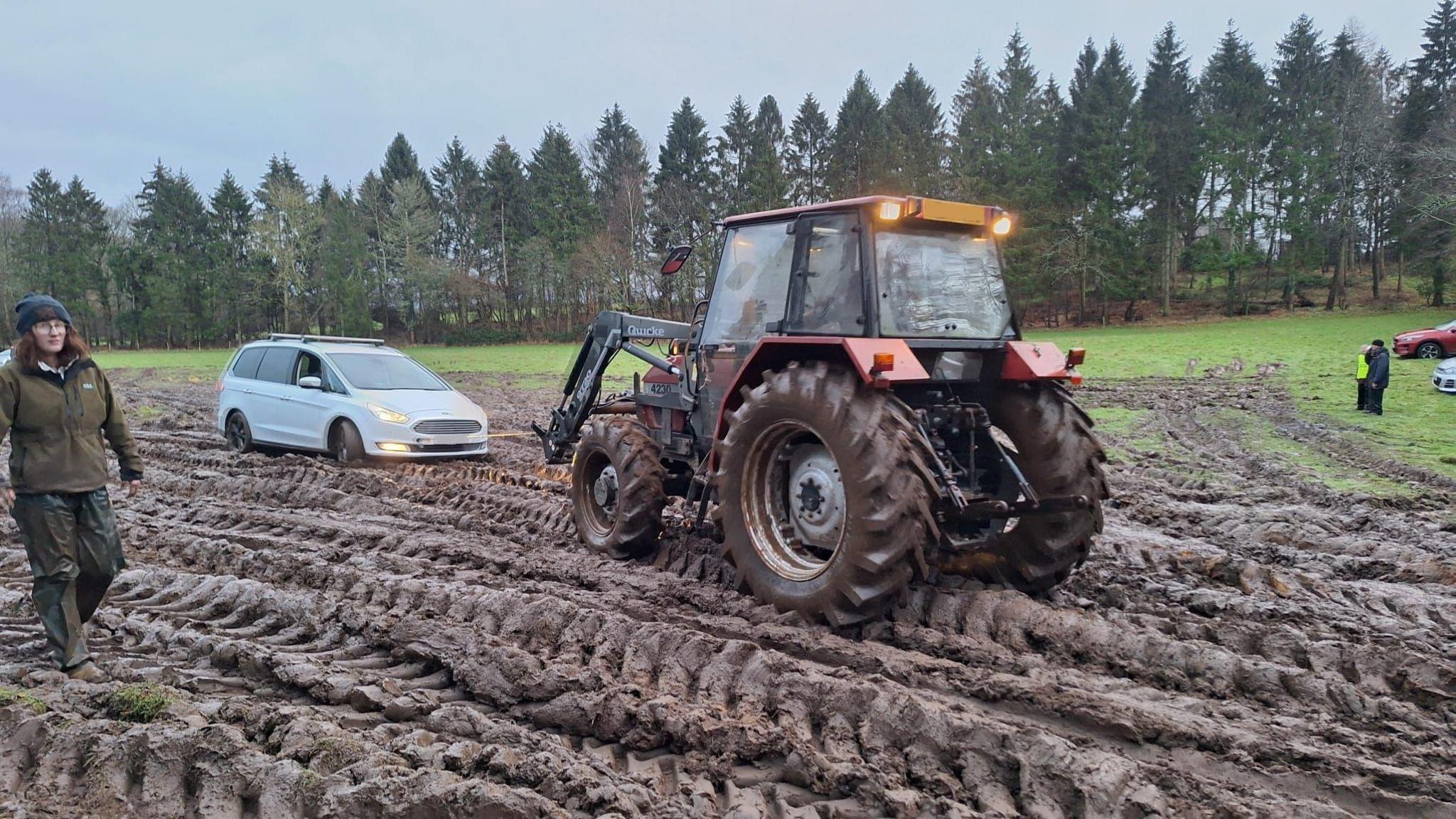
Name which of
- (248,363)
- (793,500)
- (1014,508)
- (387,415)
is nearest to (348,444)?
(387,415)

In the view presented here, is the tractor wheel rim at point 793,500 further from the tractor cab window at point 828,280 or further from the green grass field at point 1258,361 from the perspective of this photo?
the green grass field at point 1258,361

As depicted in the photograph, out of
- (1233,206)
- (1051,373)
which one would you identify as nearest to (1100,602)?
(1051,373)

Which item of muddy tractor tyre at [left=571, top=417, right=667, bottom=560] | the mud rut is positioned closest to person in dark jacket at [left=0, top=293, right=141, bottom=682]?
the mud rut

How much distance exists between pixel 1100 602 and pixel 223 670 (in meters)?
4.63

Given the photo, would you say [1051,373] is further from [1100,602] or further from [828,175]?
[828,175]

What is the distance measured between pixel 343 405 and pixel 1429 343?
25.0 meters

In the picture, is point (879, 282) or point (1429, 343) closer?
point (879, 282)

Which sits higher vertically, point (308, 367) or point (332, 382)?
point (308, 367)

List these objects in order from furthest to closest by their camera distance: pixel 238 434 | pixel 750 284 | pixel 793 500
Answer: pixel 238 434, pixel 750 284, pixel 793 500

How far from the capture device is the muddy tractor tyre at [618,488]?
6.01 m

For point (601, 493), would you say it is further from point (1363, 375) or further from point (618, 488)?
point (1363, 375)

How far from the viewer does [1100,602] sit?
192 inches

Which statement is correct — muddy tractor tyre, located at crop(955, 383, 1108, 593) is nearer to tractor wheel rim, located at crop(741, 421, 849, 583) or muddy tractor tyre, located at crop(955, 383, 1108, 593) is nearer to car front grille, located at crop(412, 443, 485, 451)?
tractor wheel rim, located at crop(741, 421, 849, 583)

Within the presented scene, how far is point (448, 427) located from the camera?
1018 cm
